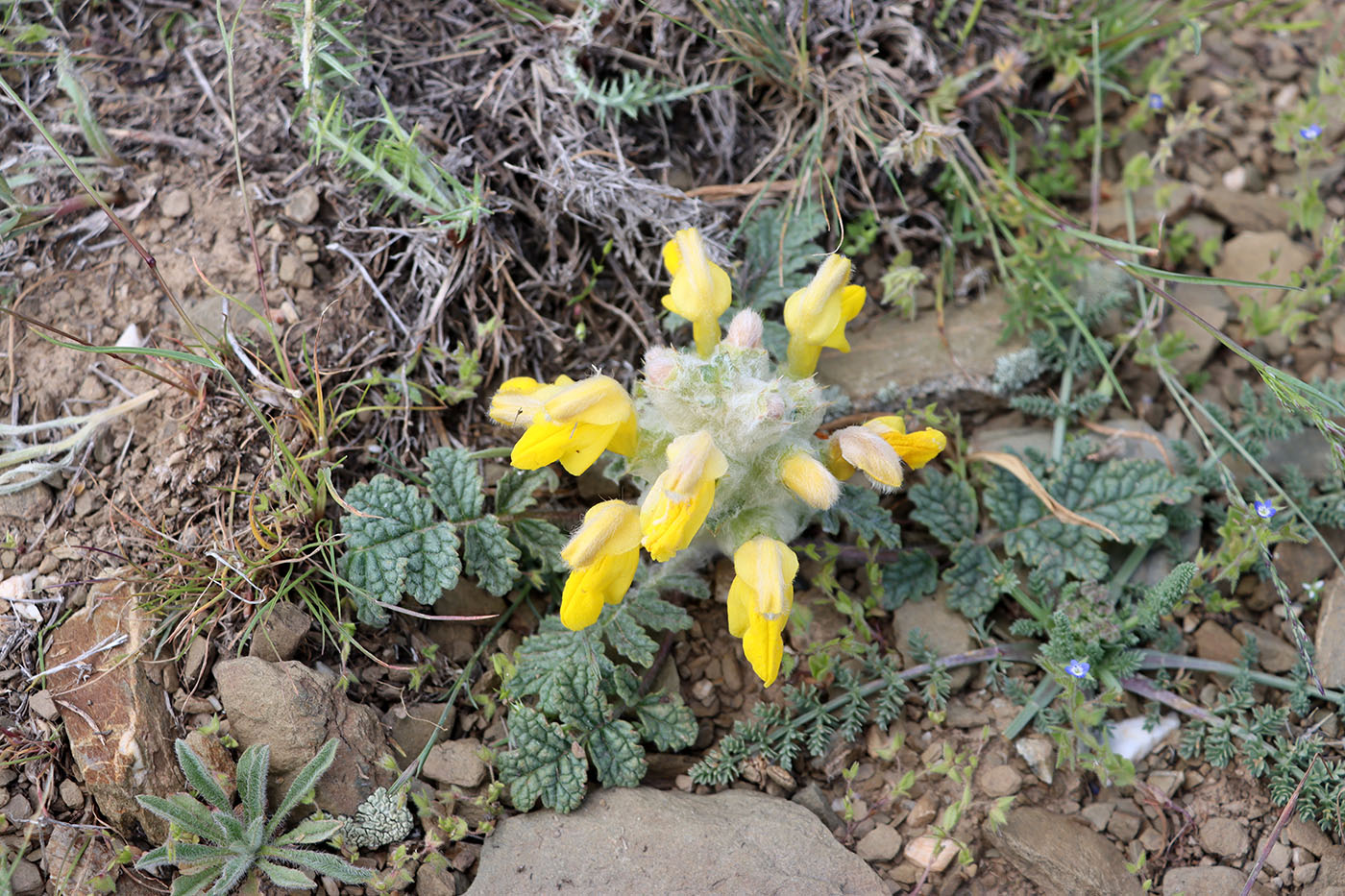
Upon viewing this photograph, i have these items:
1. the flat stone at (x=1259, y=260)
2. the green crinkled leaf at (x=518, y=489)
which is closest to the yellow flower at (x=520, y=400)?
the green crinkled leaf at (x=518, y=489)

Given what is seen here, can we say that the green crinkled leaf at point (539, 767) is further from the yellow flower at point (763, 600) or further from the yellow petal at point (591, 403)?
the yellow petal at point (591, 403)

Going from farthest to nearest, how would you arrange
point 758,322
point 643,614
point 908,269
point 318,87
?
point 908,269 < point 318,87 < point 643,614 < point 758,322

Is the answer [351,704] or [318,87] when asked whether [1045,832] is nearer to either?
[351,704]

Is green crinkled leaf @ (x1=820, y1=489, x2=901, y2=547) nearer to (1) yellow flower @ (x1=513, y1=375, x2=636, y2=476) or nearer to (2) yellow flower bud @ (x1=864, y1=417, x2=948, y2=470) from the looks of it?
(2) yellow flower bud @ (x1=864, y1=417, x2=948, y2=470)

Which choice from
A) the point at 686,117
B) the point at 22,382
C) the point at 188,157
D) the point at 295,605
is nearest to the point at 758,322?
the point at 686,117

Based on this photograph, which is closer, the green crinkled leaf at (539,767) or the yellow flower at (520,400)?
the yellow flower at (520,400)

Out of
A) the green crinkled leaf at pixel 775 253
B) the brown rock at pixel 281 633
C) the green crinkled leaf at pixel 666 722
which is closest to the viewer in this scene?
the brown rock at pixel 281 633

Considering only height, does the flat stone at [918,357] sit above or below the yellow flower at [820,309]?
below
